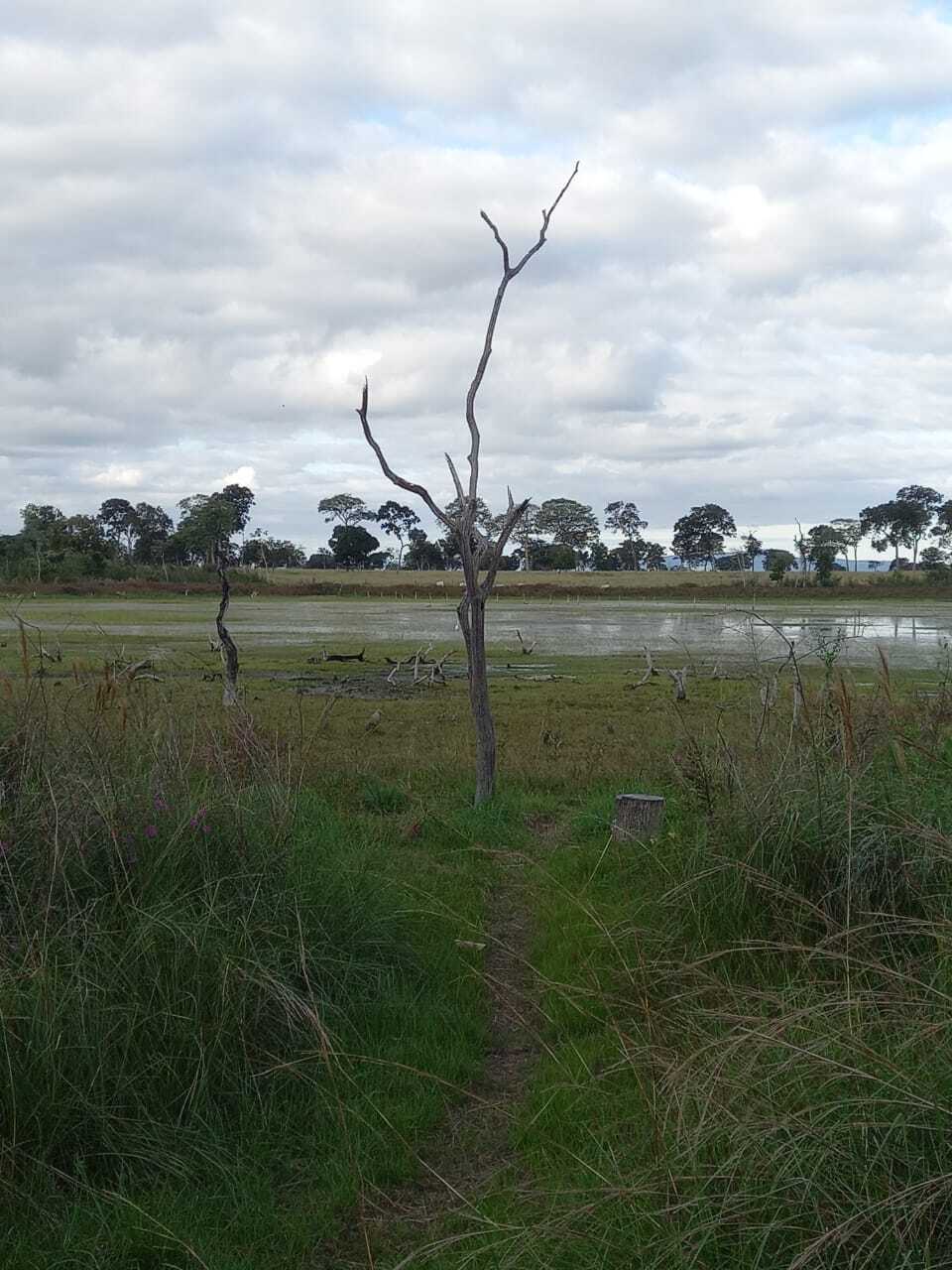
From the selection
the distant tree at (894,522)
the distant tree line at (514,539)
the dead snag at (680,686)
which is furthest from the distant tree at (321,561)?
the dead snag at (680,686)

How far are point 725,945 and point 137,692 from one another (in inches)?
144

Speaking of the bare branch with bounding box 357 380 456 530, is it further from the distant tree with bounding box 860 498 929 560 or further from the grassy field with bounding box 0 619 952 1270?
the distant tree with bounding box 860 498 929 560

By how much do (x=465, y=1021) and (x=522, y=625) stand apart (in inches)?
1640

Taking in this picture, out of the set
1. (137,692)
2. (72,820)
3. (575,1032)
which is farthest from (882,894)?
(137,692)

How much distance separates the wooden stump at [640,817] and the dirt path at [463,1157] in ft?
5.27

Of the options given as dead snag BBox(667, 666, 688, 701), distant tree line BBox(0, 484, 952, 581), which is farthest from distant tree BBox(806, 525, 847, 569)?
dead snag BBox(667, 666, 688, 701)

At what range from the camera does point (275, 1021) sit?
14.7ft

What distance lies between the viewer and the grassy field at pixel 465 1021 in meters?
2.95

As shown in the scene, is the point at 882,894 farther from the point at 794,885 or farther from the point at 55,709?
the point at 55,709

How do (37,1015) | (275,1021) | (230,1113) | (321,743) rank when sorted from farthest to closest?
(321,743) → (275,1021) → (230,1113) → (37,1015)

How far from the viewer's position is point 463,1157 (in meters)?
4.06

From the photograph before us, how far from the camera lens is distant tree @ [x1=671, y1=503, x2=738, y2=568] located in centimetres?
12338

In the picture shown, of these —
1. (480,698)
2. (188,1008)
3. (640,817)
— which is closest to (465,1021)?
(188,1008)

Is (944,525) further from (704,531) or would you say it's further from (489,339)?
(489,339)
